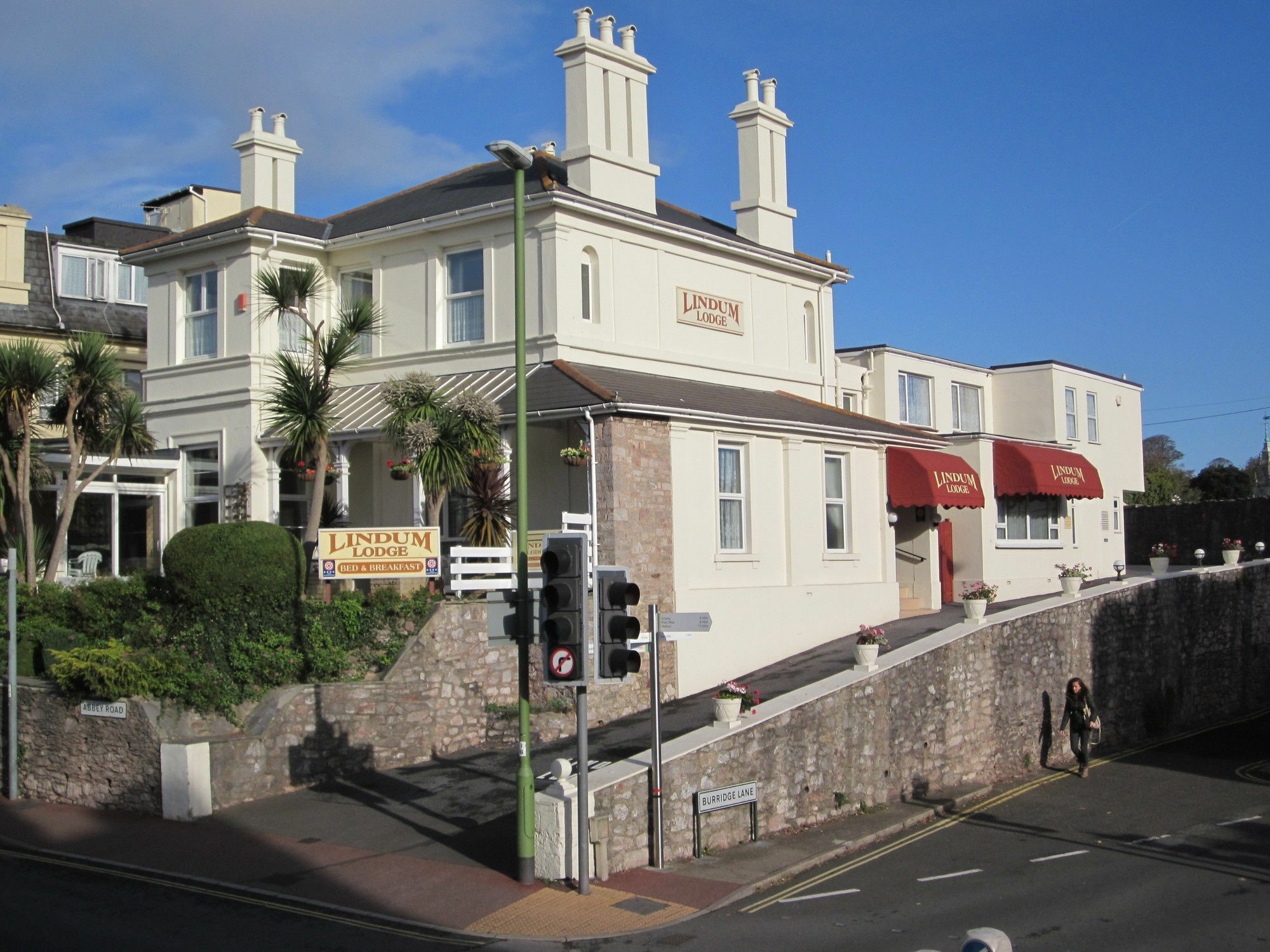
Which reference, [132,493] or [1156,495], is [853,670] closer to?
[132,493]

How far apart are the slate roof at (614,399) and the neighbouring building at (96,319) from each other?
11.2ft

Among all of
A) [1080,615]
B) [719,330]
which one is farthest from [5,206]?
[1080,615]

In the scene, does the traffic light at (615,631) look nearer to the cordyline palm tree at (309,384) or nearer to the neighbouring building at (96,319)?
the cordyline palm tree at (309,384)

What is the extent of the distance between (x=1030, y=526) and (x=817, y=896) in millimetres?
19243

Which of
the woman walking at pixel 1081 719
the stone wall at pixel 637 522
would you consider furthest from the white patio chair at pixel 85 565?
the woman walking at pixel 1081 719

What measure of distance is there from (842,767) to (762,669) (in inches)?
141

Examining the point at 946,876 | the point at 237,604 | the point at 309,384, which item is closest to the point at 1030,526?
the point at 946,876

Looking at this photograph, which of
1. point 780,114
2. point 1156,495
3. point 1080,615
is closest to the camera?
point 1080,615

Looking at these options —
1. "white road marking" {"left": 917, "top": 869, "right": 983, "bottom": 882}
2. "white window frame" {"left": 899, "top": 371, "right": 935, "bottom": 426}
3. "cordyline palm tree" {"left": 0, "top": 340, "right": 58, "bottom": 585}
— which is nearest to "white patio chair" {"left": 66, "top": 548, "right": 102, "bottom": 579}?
"cordyline palm tree" {"left": 0, "top": 340, "right": 58, "bottom": 585}

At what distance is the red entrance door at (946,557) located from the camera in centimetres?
2825

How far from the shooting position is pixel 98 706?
54.5 ft

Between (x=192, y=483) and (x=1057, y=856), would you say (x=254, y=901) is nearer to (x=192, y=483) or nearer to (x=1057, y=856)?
(x=1057, y=856)

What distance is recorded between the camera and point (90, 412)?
2145 centimetres

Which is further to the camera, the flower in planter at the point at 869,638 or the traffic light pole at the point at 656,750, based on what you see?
the flower in planter at the point at 869,638
